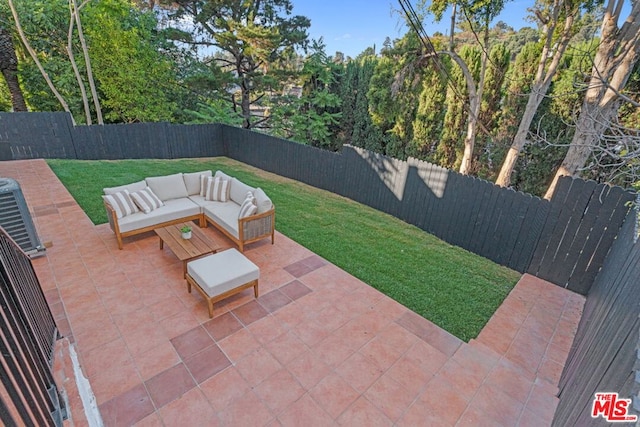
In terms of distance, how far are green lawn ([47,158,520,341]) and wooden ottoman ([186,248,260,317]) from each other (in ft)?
Result: 5.64

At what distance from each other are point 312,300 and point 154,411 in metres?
2.13

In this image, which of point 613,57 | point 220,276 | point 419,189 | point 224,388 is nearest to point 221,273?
point 220,276

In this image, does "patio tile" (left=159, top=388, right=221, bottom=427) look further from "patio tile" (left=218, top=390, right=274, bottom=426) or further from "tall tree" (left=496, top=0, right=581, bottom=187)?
"tall tree" (left=496, top=0, right=581, bottom=187)

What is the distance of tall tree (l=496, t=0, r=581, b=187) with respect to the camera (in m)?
6.77

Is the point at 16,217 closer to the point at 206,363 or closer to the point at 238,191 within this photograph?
the point at 238,191

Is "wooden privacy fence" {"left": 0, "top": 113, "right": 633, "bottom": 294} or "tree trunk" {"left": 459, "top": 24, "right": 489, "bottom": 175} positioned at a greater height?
"tree trunk" {"left": 459, "top": 24, "right": 489, "bottom": 175}

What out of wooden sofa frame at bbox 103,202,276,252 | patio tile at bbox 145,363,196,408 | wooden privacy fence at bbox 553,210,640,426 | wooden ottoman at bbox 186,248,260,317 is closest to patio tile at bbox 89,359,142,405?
patio tile at bbox 145,363,196,408

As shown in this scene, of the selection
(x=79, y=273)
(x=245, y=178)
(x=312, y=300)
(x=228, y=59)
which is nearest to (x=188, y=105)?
(x=228, y=59)

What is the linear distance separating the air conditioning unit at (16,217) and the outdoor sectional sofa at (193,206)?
3.30 ft

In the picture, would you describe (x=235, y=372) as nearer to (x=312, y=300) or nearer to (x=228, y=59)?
(x=312, y=300)

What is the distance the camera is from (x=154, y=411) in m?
2.67

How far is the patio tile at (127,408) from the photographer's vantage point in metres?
2.58

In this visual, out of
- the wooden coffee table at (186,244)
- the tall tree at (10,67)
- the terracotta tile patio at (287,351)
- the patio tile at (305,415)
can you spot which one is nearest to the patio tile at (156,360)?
the terracotta tile patio at (287,351)

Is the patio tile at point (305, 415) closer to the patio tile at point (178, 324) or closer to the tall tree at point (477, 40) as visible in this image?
the patio tile at point (178, 324)
